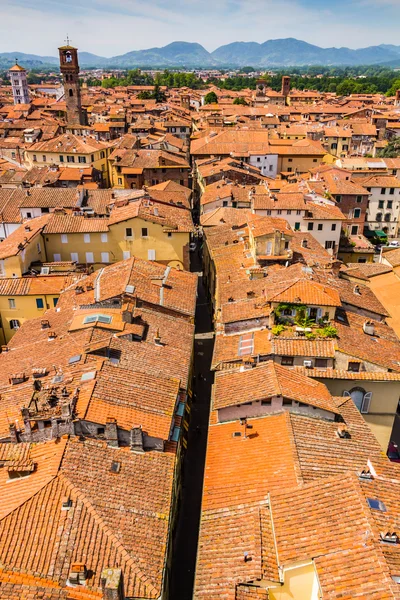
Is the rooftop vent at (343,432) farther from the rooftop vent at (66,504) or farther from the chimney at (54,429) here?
the chimney at (54,429)

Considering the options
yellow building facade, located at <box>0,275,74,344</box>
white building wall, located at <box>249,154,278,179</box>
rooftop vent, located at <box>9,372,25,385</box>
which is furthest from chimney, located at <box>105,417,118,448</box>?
white building wall, located at <box>249,154,278,179</box>

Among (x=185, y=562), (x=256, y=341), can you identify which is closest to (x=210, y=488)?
(x=185, y=562)

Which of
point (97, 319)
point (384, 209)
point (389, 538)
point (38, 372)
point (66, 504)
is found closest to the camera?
point (389, 538)

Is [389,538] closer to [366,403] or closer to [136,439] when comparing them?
[136,439]

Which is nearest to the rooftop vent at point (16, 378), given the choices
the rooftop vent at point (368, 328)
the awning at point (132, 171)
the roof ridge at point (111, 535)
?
the roof ridge at point (111, 535)

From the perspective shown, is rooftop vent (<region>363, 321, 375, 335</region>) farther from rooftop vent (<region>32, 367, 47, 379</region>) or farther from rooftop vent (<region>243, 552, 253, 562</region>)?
rooftop vent (<region>32, 367, 47, 379</region>)

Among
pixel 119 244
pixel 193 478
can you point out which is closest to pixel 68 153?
pixel 119 244
